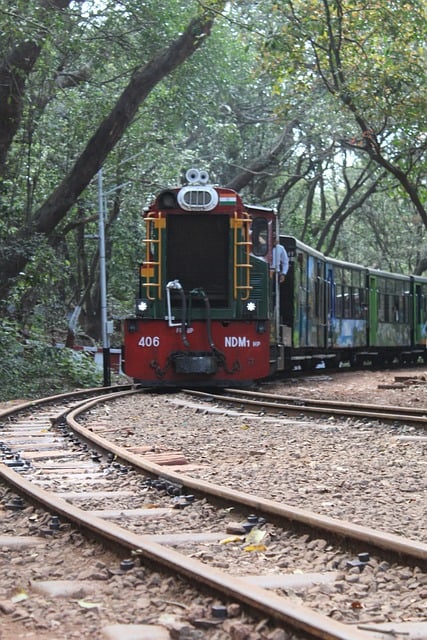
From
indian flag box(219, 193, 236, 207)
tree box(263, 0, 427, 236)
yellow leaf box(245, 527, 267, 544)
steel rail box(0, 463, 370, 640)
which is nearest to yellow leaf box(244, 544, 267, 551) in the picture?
yellow leaf box(245, 527, 267, 544)

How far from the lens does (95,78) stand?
24.9 m

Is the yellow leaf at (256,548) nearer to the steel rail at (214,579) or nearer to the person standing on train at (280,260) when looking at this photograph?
the steel rail at (214,579)

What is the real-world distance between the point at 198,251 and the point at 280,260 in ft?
4.69

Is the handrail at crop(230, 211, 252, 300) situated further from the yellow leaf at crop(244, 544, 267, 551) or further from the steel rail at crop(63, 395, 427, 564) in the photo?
the yellow leaf at crop(244, 544, 267, 551)

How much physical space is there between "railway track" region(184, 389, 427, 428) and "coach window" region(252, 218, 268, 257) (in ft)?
8.43

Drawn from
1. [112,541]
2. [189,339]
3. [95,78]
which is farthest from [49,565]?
[95,78]

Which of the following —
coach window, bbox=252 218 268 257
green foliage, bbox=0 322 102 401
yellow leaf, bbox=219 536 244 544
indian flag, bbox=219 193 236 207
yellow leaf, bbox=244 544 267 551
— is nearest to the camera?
yellow leaf, bbox=244 544 267 551

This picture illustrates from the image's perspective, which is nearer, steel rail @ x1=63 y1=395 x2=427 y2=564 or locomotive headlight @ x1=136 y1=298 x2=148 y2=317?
steel rail @ x1=63 y1=395 x2=427 y2=564

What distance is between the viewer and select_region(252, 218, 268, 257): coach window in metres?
15.3

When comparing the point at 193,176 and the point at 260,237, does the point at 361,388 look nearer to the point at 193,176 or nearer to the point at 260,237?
the point at 260,237

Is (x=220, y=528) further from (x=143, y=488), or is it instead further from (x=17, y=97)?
(x=17, y=97)

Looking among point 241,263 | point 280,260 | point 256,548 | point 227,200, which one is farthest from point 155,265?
point 256,548

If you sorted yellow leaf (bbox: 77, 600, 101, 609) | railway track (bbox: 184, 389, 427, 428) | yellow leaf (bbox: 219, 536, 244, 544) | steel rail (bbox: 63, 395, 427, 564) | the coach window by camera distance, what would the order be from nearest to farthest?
1. yellow leaf (bbox: 77, 600, 101, 609)
2. steel rail (bbox: 63, 395, 427, 564)
3. yellow leaf (bbox: 219, 536, 244, 544)
4. railway track (bbox: 184, 389, 427, 428)
5. the coach window

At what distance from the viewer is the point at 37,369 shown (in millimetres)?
20422
